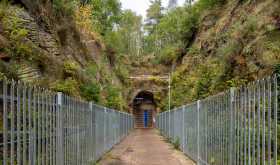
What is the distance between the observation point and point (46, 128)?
331 centimetres

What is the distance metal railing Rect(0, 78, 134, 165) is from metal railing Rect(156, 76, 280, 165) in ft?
9.01

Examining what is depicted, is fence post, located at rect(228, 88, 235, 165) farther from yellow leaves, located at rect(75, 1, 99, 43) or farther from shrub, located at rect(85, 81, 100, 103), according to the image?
yellow leaves, located at rect(75, 1, 99, 43)

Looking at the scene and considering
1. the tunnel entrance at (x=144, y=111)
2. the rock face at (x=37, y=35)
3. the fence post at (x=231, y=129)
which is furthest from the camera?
the tunnel entrance at (x=144, y=111)

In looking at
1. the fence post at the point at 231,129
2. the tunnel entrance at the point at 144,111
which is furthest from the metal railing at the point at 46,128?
the tunnel entrance at the point at 144,111

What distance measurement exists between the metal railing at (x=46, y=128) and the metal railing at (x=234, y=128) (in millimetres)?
2746

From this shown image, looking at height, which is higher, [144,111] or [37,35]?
[37,35]

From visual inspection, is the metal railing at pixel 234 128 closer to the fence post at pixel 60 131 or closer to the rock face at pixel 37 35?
the fence post at pixel 60 131

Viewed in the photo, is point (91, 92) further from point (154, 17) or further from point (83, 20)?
point (154, 17)

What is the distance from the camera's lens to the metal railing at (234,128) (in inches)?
99.0

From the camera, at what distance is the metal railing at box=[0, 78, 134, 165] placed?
2.46 metres

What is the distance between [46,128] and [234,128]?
2.99 meters

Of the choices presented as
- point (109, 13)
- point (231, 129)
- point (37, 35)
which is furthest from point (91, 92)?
point (109, 13)

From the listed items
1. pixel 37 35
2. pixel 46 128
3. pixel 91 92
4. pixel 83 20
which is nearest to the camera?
pixel 46 128

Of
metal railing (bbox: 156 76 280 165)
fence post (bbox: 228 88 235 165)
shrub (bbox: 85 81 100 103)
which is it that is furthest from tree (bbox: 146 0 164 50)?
fence post (bbox: 228 88 235 165)
